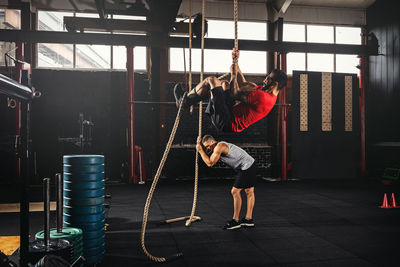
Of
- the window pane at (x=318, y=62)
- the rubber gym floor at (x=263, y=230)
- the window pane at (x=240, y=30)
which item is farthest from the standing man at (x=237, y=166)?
the window pane at (x=318, y=62)

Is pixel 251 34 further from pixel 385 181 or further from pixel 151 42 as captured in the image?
pixel 385 181

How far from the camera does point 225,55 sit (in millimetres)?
9625

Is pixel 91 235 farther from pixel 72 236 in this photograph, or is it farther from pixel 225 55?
pixel 225 55

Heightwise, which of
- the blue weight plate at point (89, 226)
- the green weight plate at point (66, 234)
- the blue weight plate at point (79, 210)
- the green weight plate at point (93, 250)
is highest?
the blue weight plate at point (79, 210)

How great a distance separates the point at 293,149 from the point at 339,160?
4.68 ft

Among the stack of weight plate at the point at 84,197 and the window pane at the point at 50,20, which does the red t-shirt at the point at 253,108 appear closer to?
the stack of weight plate at the point at 84,197

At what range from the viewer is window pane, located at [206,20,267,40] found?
9578mm

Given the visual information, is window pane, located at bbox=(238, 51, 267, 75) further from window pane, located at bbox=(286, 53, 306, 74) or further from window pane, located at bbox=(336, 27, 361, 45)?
window pane, located at bbox=(336, 27, 361, 45)

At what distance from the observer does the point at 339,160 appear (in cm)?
935

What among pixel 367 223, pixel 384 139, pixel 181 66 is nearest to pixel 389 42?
pixel 384 139

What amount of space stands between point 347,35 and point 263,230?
8.40m

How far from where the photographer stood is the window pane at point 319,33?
10055mm

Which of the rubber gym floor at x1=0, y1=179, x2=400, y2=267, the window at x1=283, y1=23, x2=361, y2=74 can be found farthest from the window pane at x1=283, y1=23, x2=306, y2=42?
the rubber gym floor at x1=0, y1=179, x2=400, y2=267

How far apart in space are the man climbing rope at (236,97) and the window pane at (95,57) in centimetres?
612
